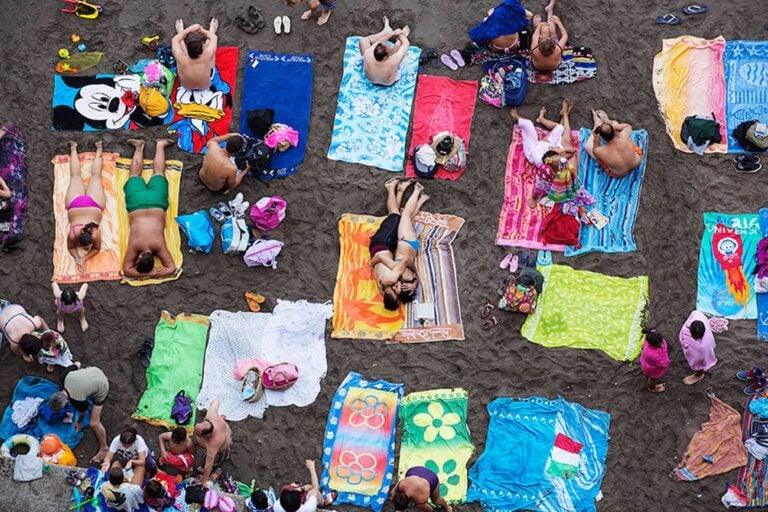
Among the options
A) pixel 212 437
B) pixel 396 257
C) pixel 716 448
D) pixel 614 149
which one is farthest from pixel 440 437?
pixel 614 149

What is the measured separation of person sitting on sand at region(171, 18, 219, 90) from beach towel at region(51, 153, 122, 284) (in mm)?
1350

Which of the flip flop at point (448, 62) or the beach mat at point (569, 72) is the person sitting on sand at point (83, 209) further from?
the beach mat at point (569, 72)

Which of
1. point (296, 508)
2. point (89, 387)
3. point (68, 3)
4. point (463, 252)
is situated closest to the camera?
point (296, 508)

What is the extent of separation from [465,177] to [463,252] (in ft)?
3.20

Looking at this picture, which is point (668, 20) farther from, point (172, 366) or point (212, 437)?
point (212, 437)

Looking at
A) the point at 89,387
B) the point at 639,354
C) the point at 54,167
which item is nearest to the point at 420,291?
the point at 639,354

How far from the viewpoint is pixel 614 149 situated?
1320cm

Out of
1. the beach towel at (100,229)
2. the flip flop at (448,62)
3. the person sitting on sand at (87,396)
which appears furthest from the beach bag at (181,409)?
the flip flop at (448,62)

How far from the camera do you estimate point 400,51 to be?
13.9m

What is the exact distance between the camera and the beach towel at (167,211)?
44.1 ft

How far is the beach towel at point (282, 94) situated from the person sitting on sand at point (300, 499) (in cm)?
401

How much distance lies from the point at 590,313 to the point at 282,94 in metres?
4.74

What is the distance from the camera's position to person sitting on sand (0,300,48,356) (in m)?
12.8

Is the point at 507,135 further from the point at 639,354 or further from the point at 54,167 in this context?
the point at 54,167
